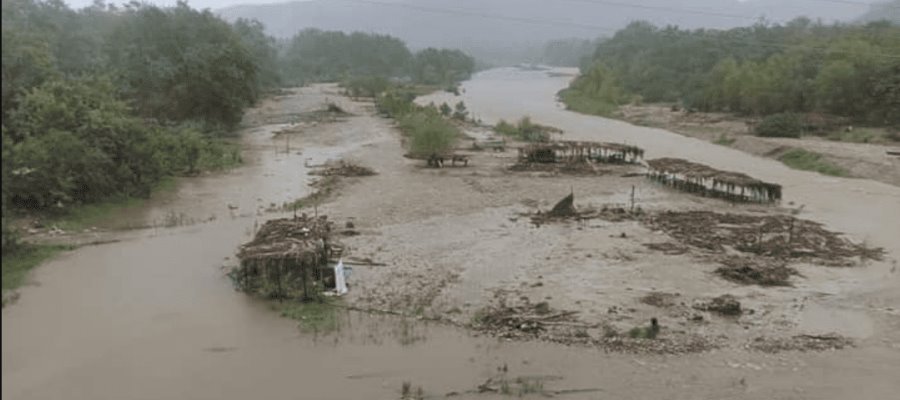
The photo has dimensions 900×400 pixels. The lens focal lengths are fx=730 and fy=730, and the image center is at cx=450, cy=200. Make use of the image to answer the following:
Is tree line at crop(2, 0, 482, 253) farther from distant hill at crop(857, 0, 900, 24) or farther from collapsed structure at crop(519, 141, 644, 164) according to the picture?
distant hill at crop(857, 0, 900, 24)

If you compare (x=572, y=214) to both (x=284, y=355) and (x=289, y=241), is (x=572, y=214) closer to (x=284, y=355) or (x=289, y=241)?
(x=289, y=241)

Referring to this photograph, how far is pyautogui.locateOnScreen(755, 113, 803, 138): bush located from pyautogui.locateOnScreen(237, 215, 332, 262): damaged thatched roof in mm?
29049

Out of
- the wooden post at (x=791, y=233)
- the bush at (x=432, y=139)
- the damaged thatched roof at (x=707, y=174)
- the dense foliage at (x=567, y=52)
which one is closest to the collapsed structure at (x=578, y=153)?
the damaged thatched roof at (x=707, y=174)

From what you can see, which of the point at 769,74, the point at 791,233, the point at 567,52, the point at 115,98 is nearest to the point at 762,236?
the point at 791,233

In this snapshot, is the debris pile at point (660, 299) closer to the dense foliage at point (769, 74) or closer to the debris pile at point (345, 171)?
the debris pile at point (345, 171)

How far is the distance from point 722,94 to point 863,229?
3102 cm

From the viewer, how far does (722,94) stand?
162 ft

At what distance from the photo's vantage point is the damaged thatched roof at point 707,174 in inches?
906

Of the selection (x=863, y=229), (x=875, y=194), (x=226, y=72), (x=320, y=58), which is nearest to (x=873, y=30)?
(x=875, y=194)

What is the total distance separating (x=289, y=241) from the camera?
14477mm

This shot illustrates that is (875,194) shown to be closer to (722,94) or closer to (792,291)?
(792,291)

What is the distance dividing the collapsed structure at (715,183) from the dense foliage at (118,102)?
16836mm

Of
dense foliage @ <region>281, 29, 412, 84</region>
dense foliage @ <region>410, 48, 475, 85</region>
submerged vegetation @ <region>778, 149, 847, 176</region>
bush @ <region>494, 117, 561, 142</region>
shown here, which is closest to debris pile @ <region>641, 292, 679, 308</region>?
submerged vegetation @ <region>778, 149, 847, 176</region>

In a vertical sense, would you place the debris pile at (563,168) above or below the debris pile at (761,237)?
above
